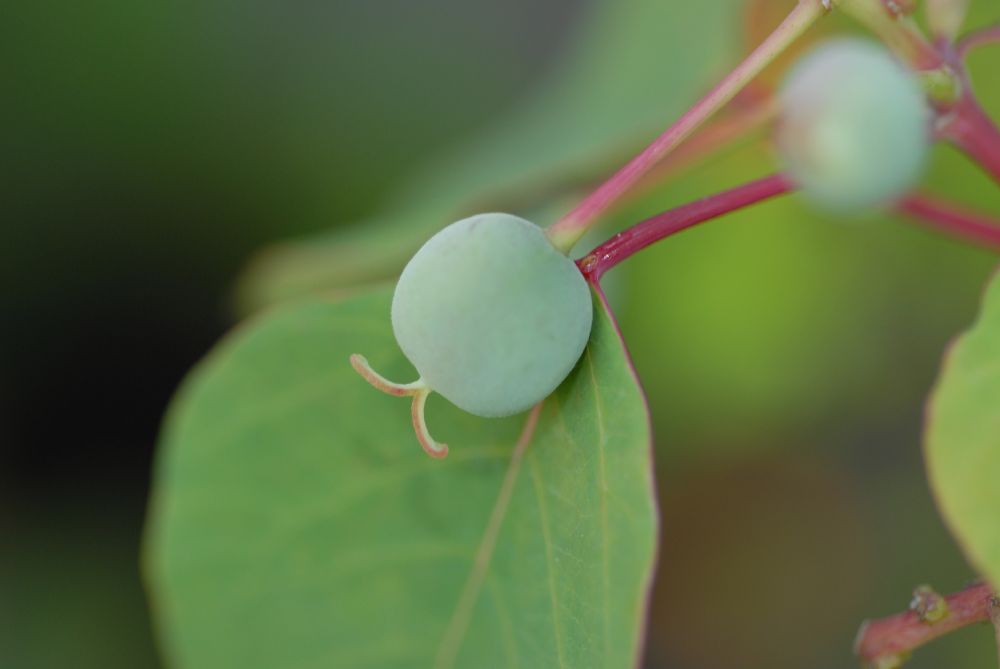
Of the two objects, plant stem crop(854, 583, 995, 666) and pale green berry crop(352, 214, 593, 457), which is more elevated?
pale green berry crop(352, 214, 593, 457)

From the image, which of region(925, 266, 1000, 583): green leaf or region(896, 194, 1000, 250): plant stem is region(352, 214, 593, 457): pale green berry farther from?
region(896, 194, 1000, 250): plant stem

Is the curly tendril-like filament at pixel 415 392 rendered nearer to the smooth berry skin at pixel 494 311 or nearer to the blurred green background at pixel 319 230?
the smooth berry skin at pixel 494 311

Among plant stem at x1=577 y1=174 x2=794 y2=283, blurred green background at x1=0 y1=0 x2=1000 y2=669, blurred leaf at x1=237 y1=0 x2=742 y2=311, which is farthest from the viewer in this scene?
blurred green background at x1=0 y1=0 x2=1000 y2=669

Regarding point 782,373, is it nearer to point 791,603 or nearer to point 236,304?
point 791,603

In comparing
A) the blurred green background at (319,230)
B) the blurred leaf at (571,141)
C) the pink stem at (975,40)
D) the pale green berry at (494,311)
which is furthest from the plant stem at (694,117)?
the blurred green background at (319,230)

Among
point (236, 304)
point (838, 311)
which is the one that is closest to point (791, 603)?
point (838, 311)

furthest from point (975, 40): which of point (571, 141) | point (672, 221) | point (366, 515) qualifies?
point (571, 141)

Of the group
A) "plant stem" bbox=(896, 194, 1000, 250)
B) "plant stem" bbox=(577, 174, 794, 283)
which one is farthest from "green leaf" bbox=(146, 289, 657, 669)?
"plant stem" bbox=(896, 194, 1000, 250)
